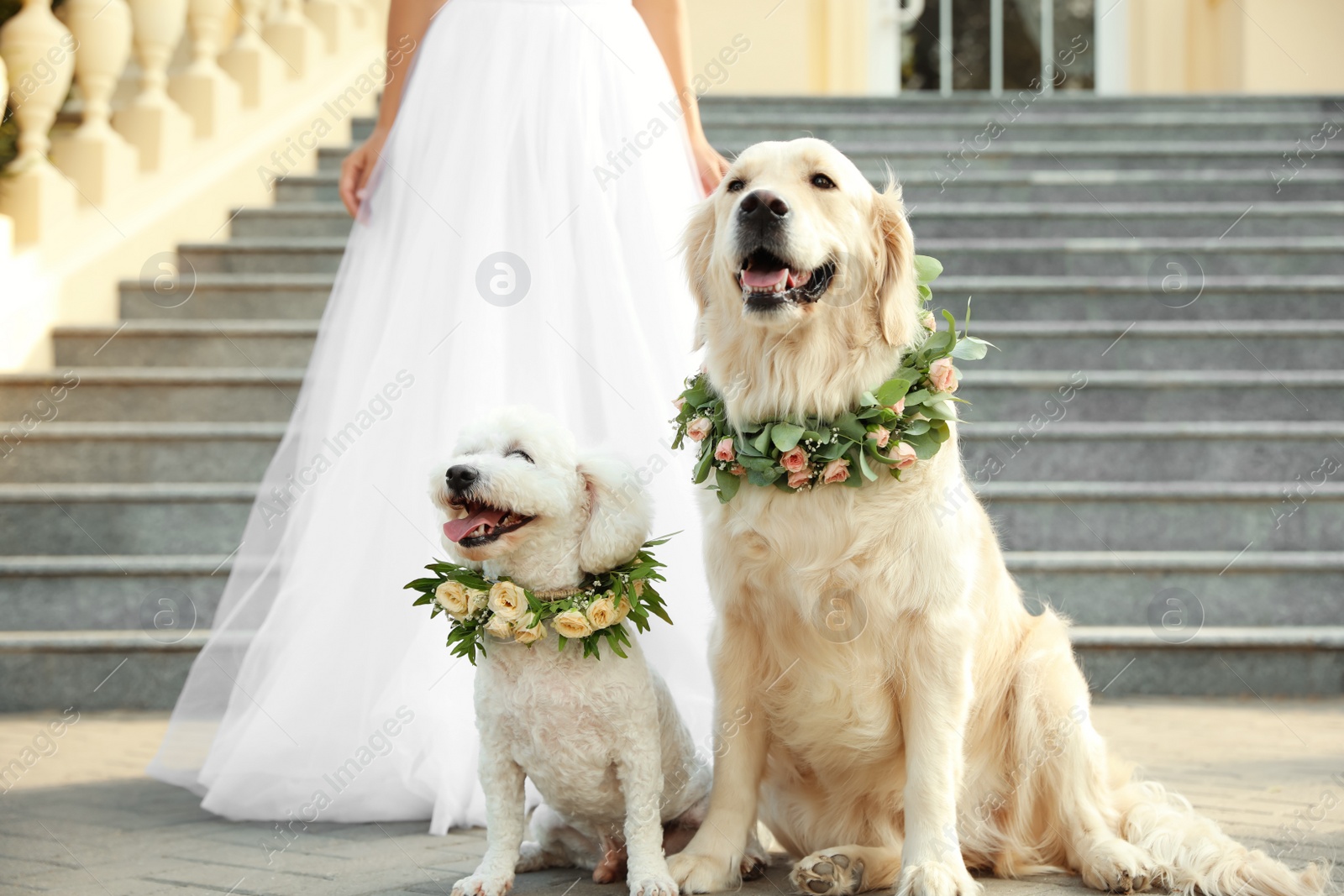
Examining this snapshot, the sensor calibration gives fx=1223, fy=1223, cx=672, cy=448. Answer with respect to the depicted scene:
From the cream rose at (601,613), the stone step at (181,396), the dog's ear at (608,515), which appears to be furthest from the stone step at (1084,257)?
the cream rose at (601,613)

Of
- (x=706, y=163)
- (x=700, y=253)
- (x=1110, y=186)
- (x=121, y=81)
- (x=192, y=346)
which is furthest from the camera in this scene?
(x=121, y=81)

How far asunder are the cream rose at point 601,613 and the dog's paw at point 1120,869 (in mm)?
1081

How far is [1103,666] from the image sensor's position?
176 inches

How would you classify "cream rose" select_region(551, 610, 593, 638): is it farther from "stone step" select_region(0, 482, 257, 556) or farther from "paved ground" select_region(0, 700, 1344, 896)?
"stone step" select_region(0, 482, 257, 556)

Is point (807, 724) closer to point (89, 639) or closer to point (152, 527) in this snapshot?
point (89, 639)

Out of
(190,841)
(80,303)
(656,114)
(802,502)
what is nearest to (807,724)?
(802,502)

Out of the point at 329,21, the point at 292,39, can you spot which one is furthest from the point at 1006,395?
the point at 329,21

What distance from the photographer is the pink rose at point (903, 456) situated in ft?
7.72

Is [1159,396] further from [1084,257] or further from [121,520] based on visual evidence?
[121,520]

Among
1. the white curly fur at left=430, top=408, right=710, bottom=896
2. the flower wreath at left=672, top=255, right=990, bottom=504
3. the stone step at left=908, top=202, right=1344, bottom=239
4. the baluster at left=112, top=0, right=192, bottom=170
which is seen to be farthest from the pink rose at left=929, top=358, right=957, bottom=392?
the baluster at left=112, top=0, right=192, bottom=170

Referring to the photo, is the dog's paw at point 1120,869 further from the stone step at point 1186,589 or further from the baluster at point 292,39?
the baluster at point 292,39

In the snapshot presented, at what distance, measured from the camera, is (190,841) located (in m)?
2.87

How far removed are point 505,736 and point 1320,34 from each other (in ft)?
33.0

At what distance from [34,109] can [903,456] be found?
16.7ft
